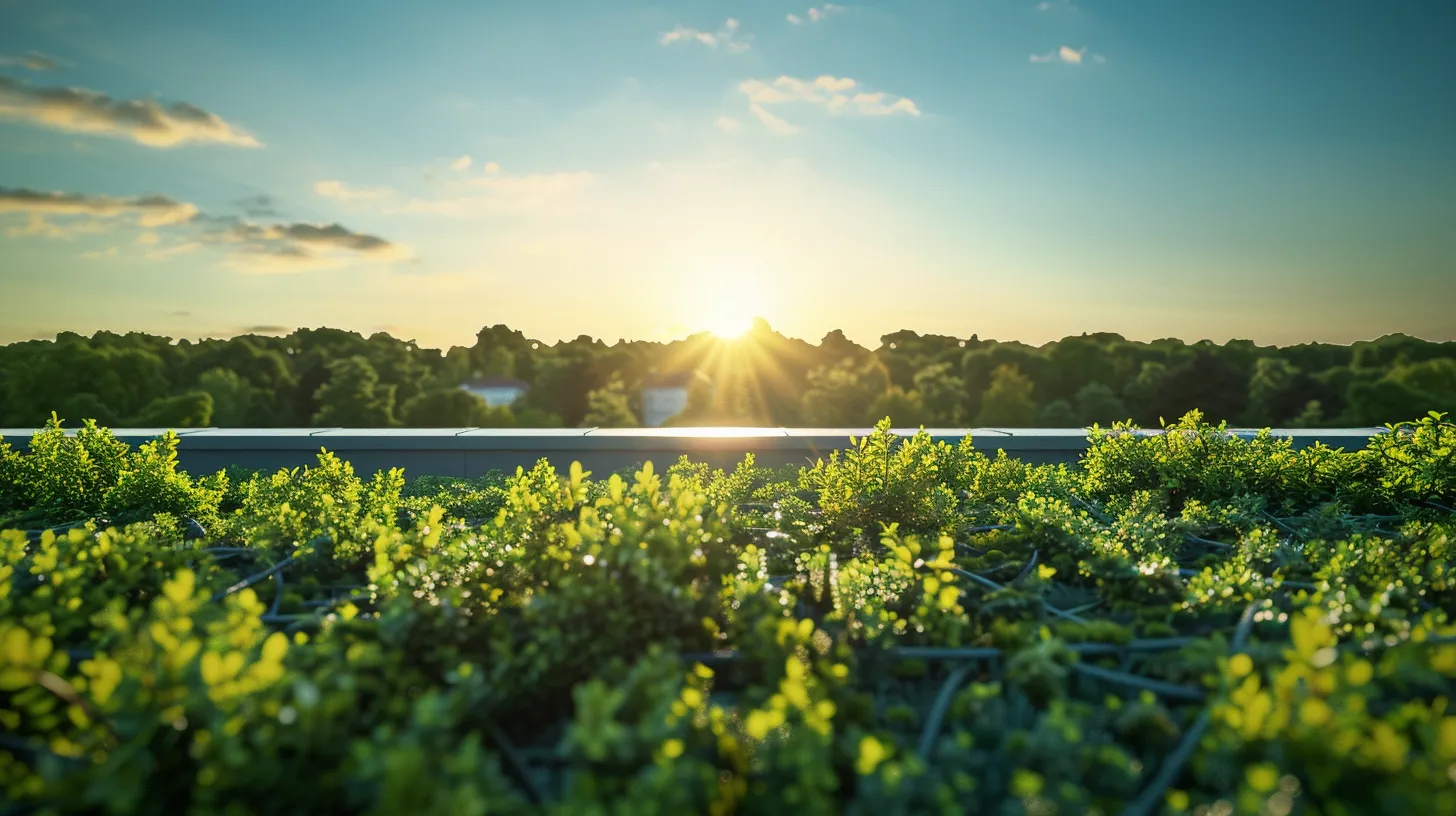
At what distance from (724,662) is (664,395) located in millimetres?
79519

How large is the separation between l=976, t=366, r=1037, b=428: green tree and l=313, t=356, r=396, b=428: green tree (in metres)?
32.8

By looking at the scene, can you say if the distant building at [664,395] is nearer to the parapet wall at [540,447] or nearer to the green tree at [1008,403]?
the green tree at [1008,403]

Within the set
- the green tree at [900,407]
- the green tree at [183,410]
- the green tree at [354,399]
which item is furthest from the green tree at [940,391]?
the green tree at [183,410]

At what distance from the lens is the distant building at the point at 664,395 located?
69188 mm

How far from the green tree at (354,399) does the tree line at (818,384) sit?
0.36 feet

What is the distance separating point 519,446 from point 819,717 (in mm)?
7612

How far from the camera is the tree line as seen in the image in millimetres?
38406

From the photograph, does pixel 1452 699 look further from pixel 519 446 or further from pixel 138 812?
pixel 519 446

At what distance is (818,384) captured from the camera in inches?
1634

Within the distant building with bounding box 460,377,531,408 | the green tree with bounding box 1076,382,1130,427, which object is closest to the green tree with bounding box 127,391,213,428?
the distant building with bounding box 460,377,531,408

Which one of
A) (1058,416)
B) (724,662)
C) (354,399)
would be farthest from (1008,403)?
(724,662)

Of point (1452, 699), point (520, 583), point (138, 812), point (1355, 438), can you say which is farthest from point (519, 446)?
point (1355, 438)

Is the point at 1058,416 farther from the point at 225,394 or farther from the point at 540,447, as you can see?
the point at 225,394

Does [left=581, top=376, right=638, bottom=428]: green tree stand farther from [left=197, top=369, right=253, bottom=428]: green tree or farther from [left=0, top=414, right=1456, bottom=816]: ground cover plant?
[left=0, top=414, right=1456, bottom=816]: ground cover plant
